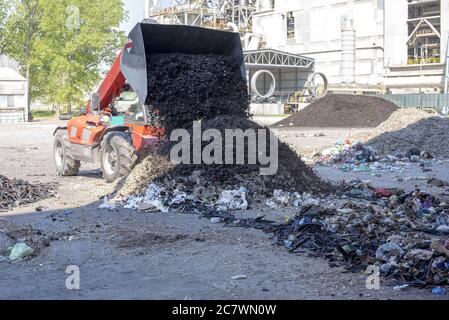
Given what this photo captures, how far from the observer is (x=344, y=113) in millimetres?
34219

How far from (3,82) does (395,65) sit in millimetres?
32236

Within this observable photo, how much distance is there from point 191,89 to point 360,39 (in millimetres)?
46050

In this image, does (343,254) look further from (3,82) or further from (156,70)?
(3,82)

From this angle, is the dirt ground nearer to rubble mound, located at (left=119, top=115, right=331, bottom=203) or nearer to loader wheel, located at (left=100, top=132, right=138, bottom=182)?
rubble mound, located at (left=119, top=115, right=331, bottom=203)

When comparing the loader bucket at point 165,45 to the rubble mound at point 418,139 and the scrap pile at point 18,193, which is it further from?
the rubble mound at point 418,139

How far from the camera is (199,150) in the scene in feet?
34.8

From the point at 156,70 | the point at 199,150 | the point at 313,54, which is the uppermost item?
the point at 313,54

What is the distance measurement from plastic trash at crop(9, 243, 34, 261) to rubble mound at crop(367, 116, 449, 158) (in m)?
13.3

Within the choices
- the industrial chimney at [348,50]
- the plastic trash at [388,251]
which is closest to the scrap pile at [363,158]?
the plastic trash at [388,251]

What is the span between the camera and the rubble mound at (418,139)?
19.1 metres

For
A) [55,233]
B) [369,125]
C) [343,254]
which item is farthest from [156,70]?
[369,125]

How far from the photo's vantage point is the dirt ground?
5734mm

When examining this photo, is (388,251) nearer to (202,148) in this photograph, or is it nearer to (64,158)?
(202,148)

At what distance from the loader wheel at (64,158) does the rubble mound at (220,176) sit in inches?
144
